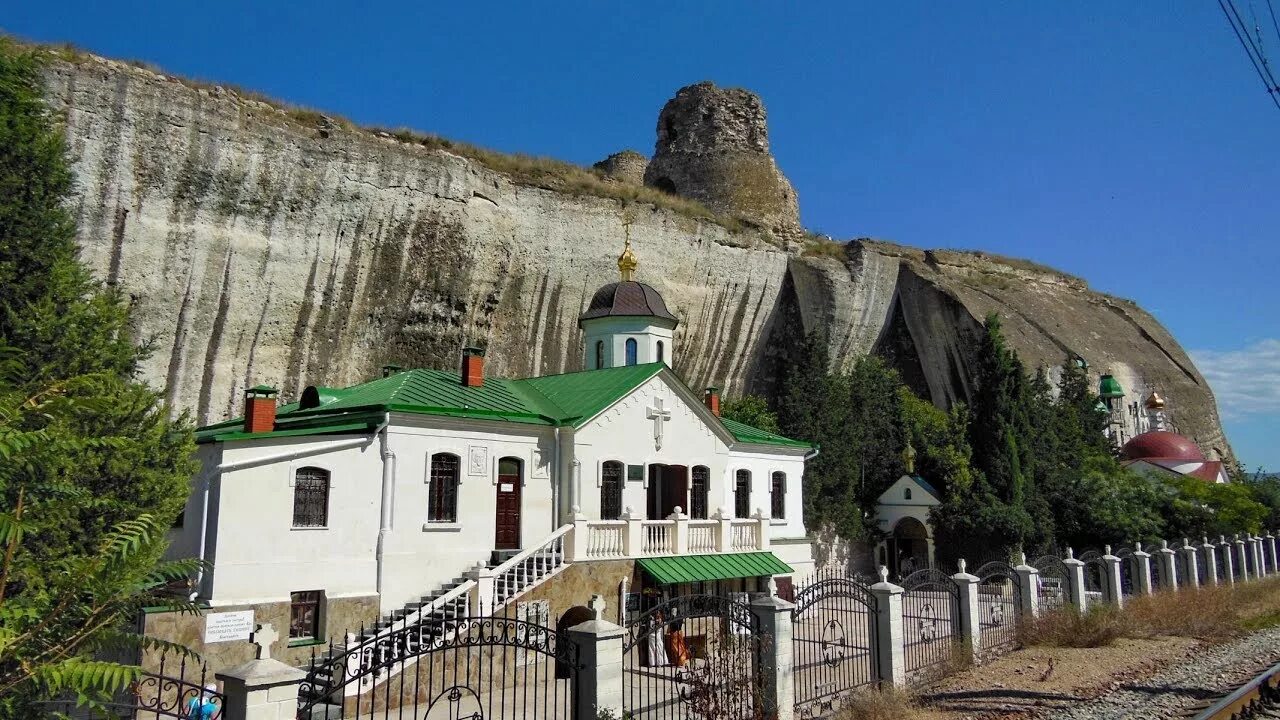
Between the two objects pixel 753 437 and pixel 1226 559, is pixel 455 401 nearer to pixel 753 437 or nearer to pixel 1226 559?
pixel 753 437

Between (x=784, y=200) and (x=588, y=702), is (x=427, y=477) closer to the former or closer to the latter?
(x=588, y=702)

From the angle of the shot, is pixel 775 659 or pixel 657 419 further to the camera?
pixel 657 419

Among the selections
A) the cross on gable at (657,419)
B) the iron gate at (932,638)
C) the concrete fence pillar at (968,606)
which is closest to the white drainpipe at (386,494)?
the cross on gable at (657,419)

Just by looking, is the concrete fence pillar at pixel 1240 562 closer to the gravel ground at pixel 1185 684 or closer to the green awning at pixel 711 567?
the gravel ground at pixel 1185 684

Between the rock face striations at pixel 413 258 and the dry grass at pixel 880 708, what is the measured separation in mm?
19136

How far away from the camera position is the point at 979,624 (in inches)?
639

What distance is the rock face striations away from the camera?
85.1 feet

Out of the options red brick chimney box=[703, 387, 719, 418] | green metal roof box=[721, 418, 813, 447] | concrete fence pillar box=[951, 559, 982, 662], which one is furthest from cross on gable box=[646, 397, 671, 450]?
concrete fence pillar box=[951, 559, 982, 662]

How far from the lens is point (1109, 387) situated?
51094 millimetres

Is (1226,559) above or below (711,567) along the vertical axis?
below

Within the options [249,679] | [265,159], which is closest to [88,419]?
[249,679]

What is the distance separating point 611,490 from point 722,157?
32.3 metres

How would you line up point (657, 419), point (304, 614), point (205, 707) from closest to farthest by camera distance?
point (205, 707), point (304, 614), point (657, 419)

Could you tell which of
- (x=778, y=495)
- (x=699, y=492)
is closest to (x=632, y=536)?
(x=699, y=492)
